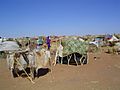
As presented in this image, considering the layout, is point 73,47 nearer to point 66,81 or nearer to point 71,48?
point 71,48

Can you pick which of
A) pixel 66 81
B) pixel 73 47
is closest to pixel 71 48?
pixel 73 47

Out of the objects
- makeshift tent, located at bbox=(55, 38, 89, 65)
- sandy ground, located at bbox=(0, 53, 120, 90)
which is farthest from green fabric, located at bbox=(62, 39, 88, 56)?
sandy ground, located at bbox=(0, 53, 120, 90)

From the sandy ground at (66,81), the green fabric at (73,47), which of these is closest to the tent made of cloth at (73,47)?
the green fabric at (73,47)

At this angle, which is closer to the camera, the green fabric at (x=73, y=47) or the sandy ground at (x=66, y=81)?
the sandy ground at (x=66, y=81)

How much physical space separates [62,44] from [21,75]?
442 centimetres

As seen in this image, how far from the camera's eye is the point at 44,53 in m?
10.3

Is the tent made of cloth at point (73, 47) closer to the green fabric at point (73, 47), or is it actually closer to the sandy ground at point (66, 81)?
the green fabric at point (73, 47)

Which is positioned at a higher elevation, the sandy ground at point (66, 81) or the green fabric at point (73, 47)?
the green fabric at point (73, 47)

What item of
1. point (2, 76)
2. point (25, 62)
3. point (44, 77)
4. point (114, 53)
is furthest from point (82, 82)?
point (114, 53)

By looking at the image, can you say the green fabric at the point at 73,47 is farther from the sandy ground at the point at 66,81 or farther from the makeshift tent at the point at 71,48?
the sandy ground at the point at 66,81

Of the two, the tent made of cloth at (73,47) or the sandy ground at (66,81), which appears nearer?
the sandy ground at (66,81)

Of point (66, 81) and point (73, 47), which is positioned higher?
point (73, 47)

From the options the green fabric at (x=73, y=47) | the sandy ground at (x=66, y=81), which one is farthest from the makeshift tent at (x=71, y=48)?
the sandy ground at (x=66, y=81)

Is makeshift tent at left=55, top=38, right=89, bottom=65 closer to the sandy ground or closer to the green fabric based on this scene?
the green fabric
